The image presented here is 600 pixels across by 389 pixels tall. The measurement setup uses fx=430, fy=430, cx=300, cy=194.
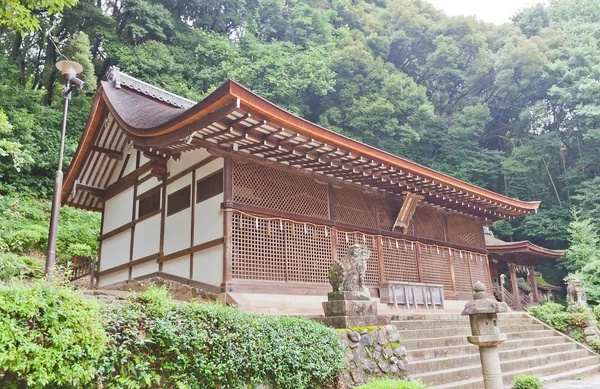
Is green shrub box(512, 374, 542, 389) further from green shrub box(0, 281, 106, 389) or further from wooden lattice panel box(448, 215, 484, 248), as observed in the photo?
wooden lattice panel box(448, 215, 484, 248)

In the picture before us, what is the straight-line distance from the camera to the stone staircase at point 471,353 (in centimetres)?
754

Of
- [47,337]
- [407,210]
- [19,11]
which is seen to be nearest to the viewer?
[47,337]

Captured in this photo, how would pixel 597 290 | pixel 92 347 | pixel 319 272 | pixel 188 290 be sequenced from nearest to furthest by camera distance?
pixel 92 347 < pixel 188 290 < pixel 319 272 < pixel 597 290

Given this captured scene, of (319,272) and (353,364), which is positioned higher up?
(319,272)

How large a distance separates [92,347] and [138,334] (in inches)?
26.4

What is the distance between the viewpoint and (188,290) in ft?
31.8

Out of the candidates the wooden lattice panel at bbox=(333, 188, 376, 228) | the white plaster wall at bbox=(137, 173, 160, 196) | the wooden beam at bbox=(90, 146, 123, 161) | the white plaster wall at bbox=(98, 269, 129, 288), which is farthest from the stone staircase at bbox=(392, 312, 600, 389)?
the wooden beam at bbox=(90, 146, 123, 161)

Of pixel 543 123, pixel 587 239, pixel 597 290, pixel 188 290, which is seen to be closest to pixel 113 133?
pixel 188 290

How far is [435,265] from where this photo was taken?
1423cm

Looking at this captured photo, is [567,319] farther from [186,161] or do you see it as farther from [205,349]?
[205,349]

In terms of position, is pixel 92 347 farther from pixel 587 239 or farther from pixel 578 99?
pixel 578 99

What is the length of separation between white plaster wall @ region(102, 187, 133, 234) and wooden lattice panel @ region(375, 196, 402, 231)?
7.53m

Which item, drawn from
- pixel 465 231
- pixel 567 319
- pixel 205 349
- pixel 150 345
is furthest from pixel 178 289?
pixel 567 319

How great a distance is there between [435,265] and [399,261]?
1.96m
